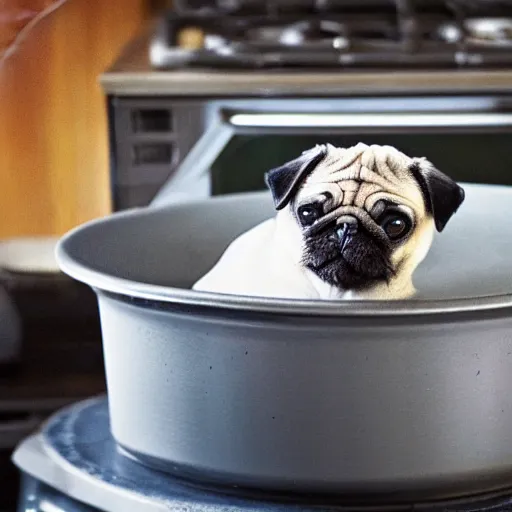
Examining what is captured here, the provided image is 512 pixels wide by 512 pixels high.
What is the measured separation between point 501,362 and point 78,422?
1.04 ft

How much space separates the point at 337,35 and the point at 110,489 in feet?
3.24

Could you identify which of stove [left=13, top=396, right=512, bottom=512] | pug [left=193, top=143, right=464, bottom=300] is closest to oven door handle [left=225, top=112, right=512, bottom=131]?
pug [left=193, top=143, right=464, bottom=300]

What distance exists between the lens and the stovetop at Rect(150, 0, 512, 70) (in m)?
1.26

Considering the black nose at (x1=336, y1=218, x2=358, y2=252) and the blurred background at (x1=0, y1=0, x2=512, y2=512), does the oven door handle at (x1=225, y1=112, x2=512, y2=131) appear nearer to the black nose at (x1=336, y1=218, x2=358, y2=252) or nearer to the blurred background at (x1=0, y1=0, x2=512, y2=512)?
the blurred background at (x1=0, y1=0, x2=512, y2=512)

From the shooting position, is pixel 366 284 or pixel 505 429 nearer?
pixel 505 429

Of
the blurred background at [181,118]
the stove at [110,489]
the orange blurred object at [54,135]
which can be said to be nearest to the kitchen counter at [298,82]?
the blurred background at [181,118]

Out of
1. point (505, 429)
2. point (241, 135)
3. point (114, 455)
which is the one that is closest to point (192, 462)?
point (114, 455)

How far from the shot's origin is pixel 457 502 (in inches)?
21.1

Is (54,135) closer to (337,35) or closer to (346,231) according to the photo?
(337,35)

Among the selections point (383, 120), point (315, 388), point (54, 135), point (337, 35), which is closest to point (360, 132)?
point (383, 120)

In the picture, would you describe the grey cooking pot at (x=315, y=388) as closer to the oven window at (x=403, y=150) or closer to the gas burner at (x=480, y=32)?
the oven window at (x=403, y=150)

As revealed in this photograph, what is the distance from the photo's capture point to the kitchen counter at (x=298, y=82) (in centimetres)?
122

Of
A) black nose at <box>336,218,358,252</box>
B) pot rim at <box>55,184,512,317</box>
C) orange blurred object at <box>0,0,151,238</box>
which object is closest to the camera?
pot rim at <box>55,184,512,317</box>

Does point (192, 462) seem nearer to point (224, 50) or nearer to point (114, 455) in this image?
point (114, 455)
